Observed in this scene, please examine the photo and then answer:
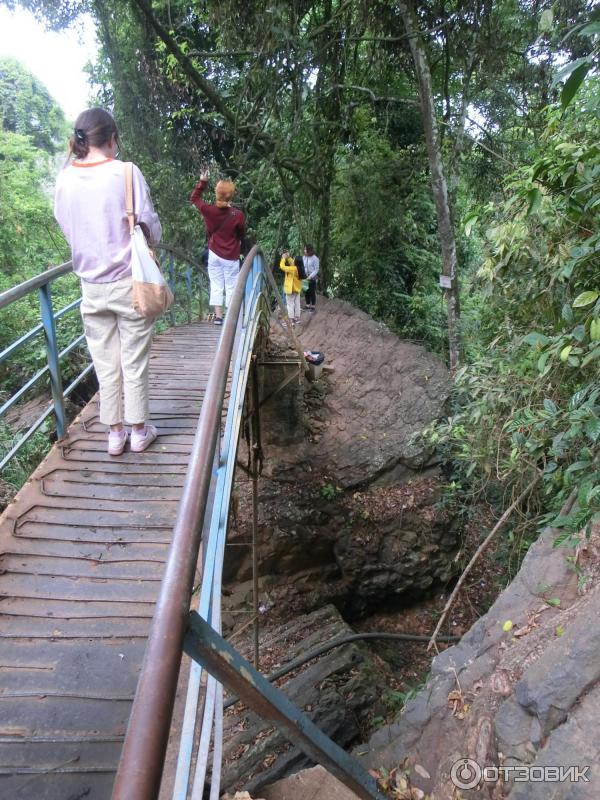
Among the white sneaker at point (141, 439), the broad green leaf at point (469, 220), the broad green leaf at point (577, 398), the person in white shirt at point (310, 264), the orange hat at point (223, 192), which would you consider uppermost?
the orange hat at point (223, 192)

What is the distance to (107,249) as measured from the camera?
2797 mm

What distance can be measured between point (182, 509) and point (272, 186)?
9516mm

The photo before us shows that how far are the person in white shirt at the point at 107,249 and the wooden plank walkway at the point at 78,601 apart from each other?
1.43ft

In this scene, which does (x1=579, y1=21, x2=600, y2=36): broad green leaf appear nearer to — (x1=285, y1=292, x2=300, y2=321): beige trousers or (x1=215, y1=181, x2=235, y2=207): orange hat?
(x1=215, y1=181, x2=235, y2=207): orange hat

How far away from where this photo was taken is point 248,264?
151 inches

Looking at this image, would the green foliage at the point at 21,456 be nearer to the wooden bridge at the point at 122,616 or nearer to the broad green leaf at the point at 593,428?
the wooden bridge at the point at 122,616

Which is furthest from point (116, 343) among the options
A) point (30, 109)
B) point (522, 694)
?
point (30, 109)

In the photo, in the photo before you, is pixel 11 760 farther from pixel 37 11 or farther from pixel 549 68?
pixel 37 11

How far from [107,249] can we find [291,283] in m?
5.91

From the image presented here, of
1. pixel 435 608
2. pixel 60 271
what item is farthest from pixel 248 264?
pixel 435 608
